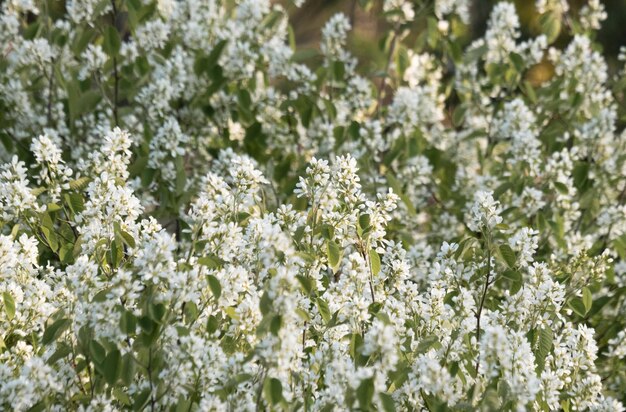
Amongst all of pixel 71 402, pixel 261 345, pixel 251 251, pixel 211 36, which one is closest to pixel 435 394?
pixel 261 345

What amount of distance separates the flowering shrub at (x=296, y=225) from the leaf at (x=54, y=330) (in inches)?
0.5

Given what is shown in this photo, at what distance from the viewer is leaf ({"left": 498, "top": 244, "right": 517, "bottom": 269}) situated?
2.96 metres

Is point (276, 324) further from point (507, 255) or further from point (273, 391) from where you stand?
point (507, 255)

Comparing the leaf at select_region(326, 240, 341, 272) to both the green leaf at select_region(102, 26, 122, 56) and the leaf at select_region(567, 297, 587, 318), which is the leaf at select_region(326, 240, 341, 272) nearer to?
the leaf at select_region(567, 297, 587, 318)

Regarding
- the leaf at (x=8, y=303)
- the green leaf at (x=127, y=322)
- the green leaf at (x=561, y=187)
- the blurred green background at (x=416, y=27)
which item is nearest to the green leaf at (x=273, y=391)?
the green leaf at (x=127, y=322)

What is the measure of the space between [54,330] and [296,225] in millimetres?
867

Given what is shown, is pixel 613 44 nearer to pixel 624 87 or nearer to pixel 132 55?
pixel 624 87

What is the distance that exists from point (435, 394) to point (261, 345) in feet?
1.69

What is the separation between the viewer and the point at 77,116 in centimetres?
460

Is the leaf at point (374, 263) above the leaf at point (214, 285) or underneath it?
above

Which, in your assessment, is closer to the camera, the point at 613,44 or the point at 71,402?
the point at 71,402

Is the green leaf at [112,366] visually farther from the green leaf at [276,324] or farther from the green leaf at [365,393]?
the green leaf at [365,393]

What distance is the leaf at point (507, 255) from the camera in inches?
117

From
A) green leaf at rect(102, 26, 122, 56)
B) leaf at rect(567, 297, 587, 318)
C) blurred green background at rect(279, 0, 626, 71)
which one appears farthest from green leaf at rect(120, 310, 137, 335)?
blurred green background at rect(279, 0, 626, 71)
